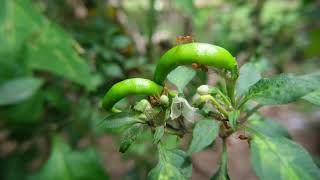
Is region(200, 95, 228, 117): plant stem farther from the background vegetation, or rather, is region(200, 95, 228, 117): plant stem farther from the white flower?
the background vegetation

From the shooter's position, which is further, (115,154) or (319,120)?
(319,120)

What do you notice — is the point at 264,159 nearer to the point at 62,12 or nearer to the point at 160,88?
the point at 160,88

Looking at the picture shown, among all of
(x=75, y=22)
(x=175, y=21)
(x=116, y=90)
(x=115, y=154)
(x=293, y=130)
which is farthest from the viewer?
(x=293, y=130)

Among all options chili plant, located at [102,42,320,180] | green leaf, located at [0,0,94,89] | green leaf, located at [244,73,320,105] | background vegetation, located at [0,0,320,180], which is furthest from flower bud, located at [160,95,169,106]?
green leaf, located at [0,0,94,89]

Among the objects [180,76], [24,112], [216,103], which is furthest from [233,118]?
[24,112]

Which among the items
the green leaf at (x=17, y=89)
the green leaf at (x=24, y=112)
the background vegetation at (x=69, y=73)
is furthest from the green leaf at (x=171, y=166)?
the green leaf at (x=24, y=112)

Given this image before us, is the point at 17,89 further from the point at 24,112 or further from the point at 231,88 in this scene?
the point at 231,88

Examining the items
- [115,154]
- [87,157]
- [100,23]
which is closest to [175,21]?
[115,154]
